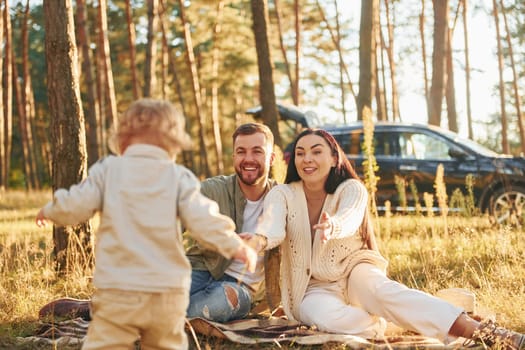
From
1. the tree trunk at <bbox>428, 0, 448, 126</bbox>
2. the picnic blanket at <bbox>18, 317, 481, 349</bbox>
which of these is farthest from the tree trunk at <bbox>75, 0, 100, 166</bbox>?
the picnic blanket at <bbox>18, 317, 481, 349</bbox>

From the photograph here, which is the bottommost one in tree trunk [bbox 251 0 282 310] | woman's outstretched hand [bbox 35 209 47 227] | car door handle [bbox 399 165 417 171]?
woman's outstretched hand [bbox 35 209 47 227]

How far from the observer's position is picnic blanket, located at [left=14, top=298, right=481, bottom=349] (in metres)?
4.22

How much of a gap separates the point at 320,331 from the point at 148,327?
1751mm

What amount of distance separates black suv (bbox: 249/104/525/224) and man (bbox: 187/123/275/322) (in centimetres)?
624

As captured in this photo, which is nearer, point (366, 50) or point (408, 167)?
point (408, 167)

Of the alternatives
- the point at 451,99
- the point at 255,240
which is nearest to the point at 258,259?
the point at 255,240

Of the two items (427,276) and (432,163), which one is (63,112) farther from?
(432,163)

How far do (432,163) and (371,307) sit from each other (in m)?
7.55

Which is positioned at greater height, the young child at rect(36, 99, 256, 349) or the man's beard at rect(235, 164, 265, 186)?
the man's beard at rect(235, 164, 265, 186)

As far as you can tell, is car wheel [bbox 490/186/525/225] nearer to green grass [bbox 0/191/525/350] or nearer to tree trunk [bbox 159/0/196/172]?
green grass [bbox 0/191/525/350]

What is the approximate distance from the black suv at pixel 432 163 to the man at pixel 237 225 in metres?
6.24

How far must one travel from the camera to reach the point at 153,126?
306 cm

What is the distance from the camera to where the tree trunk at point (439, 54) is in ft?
Result: 48.1

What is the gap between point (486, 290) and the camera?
5.52 meters
